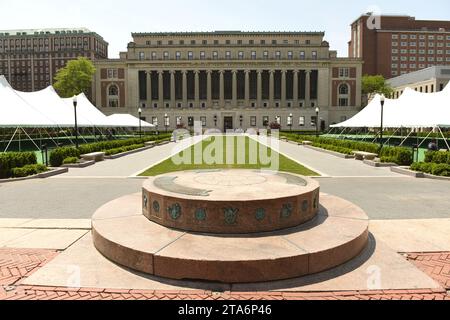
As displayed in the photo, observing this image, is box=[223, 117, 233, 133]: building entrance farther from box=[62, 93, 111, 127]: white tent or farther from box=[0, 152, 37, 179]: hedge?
box=[0, 152, 37, 179]: hedge

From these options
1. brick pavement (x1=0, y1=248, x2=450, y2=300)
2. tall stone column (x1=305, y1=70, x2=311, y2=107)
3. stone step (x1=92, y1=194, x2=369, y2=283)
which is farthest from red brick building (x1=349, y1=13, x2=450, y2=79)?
brick pavement (x1=0, y1=248, x2=450, y2=300)

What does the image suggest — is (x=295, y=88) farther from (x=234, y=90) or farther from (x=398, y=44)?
(x=398, y=44)

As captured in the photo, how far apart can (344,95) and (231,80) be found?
30383mm

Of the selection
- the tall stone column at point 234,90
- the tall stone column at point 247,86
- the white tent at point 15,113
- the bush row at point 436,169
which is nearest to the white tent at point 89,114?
the white tent at point 15,113

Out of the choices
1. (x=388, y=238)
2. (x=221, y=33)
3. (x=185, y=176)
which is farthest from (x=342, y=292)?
(x=221, y=33)

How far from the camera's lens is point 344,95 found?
331 ft

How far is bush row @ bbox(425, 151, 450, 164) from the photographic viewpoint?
60.2 ft

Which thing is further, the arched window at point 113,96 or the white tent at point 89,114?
the arched window at point 113,96

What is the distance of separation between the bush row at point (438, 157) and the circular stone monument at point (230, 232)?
40.3 ft

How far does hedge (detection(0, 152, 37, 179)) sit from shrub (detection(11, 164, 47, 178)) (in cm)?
26

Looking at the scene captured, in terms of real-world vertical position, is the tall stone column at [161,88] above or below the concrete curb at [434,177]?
above

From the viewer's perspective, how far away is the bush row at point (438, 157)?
1834 cm

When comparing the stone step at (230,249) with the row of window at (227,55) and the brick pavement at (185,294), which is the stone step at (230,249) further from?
the row of window at (227,55)
